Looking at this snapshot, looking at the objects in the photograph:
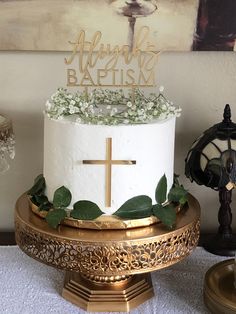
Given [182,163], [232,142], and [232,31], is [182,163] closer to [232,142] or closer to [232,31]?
[232,142]

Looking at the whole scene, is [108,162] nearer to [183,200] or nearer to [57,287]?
[183,200]

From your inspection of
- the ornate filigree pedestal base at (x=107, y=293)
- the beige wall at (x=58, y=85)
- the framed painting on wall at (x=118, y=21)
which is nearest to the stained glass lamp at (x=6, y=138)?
the beige wall at (x=58, y=85)

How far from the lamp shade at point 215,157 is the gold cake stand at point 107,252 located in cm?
10

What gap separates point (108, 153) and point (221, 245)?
38 centimetres

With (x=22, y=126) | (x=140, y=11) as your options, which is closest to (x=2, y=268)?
(x=22, y=126)

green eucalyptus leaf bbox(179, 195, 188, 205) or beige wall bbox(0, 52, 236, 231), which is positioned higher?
beige wall bbox(0, 52, 236, 231)

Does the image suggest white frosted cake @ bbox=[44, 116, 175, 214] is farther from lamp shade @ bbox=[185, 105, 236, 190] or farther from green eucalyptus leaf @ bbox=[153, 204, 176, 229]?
lamp shade @ bbox=[185, 105, 236, 190]

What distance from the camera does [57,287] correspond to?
3.21ft

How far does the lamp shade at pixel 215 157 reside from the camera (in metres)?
1.00

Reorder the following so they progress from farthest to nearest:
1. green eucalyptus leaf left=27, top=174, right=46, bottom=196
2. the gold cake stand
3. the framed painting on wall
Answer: the framed painting on wall < green eucalyptus leaf left=27, top=174, right=46, bottom=196 < the gold cake stand

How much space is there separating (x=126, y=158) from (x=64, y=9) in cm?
36

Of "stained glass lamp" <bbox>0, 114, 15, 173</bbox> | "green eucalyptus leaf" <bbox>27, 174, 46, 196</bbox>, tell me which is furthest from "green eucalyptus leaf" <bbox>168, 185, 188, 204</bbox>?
"stained glass lamp" <bbox>0, 114, 15, 173</bbox>

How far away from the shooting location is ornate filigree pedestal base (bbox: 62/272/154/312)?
35.8 inches

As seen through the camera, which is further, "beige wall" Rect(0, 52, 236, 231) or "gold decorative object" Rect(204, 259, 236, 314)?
"beige wall" Rect(0, 52, 236, 231)
